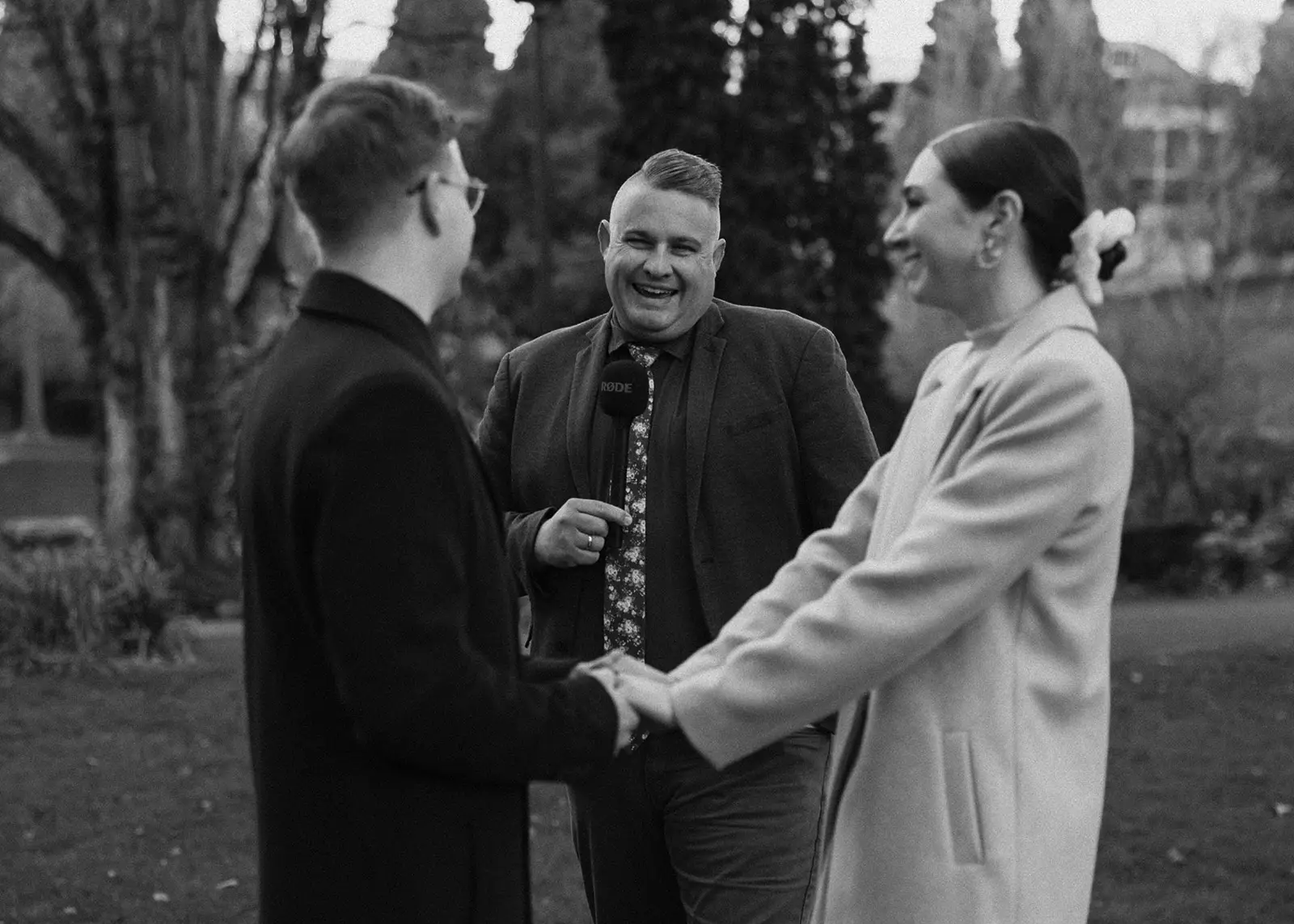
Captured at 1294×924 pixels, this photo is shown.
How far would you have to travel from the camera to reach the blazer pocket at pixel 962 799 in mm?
2680

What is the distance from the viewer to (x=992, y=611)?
2.73 metres

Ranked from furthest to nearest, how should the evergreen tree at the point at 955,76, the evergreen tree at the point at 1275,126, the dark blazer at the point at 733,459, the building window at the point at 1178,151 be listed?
the building window at the point at 1178,151, the evergreen tree at the point at 1275,126, the evergreen tree at the point at 955,76, the dark blazer at the point at 733,459

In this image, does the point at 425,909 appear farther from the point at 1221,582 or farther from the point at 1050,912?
the point at 1221,582

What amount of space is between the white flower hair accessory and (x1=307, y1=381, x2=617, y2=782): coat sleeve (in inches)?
43.7

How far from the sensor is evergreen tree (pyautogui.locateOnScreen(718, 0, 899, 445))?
65.0 feet

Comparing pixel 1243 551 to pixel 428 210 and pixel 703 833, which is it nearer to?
pixel 703 833

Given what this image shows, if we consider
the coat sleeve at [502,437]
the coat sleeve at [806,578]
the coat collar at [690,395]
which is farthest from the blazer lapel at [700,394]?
the coat sleeve at [806,578]

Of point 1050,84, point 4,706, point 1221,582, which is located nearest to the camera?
point 4,706

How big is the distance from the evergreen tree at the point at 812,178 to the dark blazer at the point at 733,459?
15.4m

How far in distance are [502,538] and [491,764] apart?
37cm

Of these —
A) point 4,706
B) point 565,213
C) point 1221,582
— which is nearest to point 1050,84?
point 565,213

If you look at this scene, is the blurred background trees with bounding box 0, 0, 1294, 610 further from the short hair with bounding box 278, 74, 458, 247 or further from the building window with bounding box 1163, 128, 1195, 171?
the short hair with bounding box 278, 74, 458, 247

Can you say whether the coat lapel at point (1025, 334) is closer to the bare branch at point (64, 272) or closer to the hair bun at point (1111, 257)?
the hair bun at point (1111, 257)

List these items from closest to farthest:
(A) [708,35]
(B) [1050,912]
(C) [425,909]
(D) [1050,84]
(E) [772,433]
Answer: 1. (C) [425,909]
2. (B) [1050,912]
3. (E) [772,433]
4. (A) [708,35]
5. (D) [1050,84]
